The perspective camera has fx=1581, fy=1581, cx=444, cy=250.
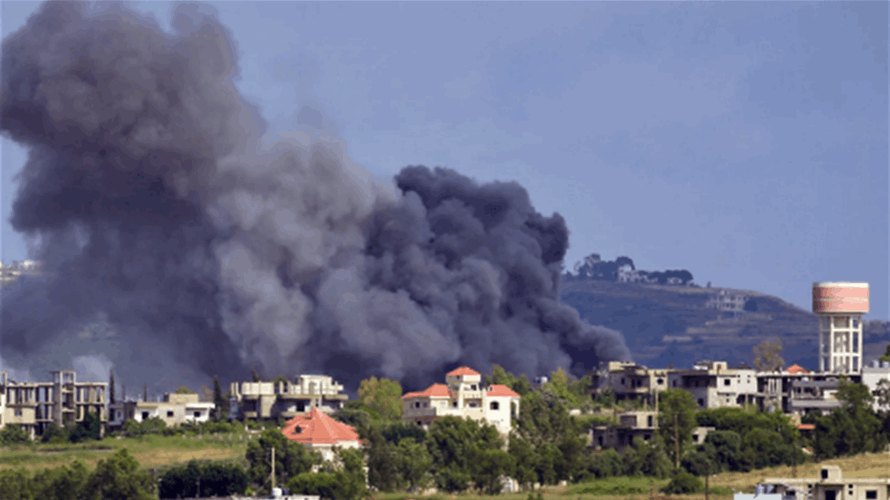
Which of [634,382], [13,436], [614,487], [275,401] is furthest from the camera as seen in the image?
[634,382]

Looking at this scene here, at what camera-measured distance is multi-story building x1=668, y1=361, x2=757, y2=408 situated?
9662 cm

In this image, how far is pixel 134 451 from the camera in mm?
75188

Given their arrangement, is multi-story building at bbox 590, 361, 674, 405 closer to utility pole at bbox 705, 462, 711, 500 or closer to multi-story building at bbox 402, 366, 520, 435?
multi-story building at bbox 402, 366, 520, 435

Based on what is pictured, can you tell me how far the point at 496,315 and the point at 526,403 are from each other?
43302mm

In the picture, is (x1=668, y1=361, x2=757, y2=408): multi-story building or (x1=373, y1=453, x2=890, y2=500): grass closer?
(x1=373, y1=453, x2=890, y2=500): grass

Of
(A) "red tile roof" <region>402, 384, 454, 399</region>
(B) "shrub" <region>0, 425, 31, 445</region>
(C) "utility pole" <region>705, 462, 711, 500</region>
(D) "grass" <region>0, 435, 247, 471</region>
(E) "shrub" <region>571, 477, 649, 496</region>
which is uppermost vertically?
(A) "red tile roof" <region>402, 384, 454, 399</region>

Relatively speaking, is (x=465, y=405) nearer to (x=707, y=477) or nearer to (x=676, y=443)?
(x=676, y=443)

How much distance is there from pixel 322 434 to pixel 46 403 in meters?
24.9

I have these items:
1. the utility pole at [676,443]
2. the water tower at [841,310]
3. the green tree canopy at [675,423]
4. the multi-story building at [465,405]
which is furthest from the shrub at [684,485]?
the water tower at [841,310]

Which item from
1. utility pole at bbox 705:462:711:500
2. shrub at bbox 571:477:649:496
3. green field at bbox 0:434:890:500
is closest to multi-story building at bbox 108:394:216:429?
green field at bbox 0:434:890:500

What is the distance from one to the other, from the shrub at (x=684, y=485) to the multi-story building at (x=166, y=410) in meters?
30.1

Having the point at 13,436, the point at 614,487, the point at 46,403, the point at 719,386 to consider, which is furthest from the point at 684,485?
the point at 46,403

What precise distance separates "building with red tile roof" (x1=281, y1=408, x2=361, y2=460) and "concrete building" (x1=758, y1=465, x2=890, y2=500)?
19994 mm

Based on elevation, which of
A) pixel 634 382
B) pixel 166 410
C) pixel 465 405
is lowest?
pixel 166 410
